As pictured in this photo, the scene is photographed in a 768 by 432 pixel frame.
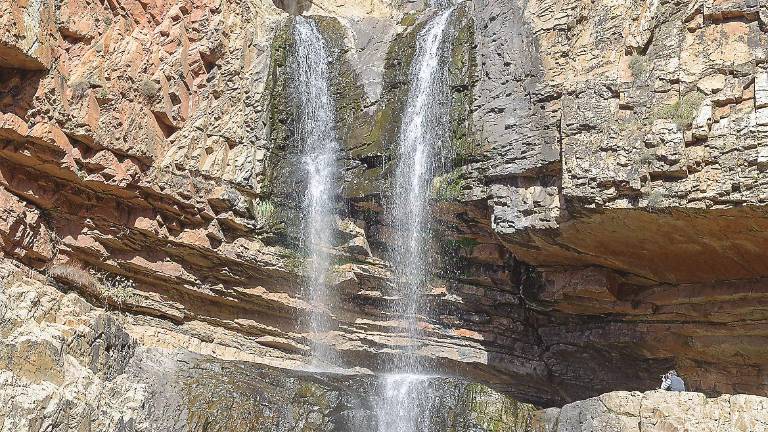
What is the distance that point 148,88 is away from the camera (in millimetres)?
14195

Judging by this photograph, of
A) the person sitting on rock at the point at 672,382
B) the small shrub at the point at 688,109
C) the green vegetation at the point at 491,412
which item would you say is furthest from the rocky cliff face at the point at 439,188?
the green vegetation at the point at 491,412

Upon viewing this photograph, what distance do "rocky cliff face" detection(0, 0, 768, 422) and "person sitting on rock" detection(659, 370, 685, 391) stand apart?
→ 192mm

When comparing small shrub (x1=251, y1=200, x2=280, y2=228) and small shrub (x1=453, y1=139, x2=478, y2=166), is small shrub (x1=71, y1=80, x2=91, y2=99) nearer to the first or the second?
small shrub (x1=251, y1=200, x2=280, y2=228)

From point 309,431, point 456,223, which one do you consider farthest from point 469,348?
point 309,431

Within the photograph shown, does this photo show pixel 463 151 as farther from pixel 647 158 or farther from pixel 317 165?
pixel 647 158

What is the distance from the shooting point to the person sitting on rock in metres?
15.0

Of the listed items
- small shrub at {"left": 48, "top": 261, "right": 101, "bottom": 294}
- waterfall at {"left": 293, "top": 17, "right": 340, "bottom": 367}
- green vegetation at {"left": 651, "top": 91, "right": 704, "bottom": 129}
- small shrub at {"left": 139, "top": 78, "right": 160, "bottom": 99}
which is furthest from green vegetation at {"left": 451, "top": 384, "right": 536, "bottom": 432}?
small shrub at {"left": 139, "top": 78, "right": 160, "bottom": 99}

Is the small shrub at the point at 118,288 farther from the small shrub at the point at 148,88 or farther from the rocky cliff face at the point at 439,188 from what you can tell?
the small shrub at the point at 148,88

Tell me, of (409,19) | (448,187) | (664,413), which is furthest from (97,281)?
(664,413)

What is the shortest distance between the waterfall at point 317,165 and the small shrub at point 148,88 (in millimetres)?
2871

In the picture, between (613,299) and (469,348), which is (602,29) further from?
(469,348)

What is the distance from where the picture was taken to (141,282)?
605 inches

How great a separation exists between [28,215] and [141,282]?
8.02 ft

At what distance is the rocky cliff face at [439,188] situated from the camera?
37.8ft
